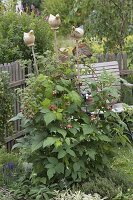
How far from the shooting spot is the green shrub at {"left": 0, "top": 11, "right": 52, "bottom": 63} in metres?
8.42

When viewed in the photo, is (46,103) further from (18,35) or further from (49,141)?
(18,35)

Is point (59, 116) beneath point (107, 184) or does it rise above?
above

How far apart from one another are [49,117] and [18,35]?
3.89 metres

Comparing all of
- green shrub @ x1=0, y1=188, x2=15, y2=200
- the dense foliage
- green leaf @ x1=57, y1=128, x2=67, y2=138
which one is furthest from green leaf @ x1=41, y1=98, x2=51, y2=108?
green shrub @ x1=0, y1=188, x2=15, y2=200

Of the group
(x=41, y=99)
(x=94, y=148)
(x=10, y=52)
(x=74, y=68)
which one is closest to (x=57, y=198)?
(x=94, y=148)

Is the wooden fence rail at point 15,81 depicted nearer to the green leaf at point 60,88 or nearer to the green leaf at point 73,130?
the green leaf at point 60,88

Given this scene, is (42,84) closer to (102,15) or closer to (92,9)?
(102,15)

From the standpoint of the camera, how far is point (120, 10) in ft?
36.7

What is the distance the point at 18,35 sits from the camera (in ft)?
28.4

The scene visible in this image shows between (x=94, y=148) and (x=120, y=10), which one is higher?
(x=120, y=10)

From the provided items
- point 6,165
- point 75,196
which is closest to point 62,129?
point 75,196

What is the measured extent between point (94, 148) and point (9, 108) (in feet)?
6.98

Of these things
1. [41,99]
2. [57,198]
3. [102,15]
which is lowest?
[57,198]

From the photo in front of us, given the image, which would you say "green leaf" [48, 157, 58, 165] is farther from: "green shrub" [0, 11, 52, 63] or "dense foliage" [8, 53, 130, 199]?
"green shrub" [0, 11, 52, 63]
